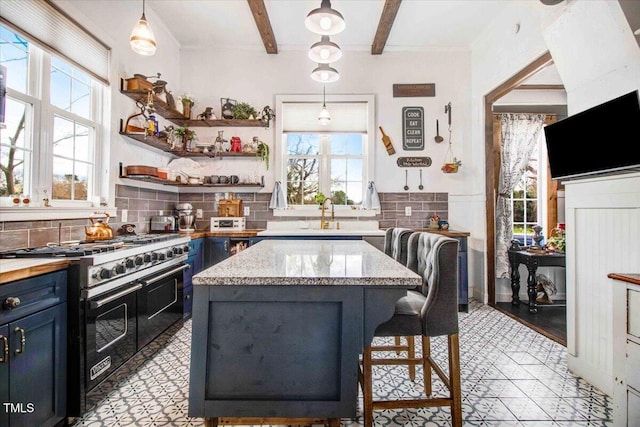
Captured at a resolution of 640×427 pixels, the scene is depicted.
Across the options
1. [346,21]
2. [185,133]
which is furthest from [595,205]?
[185,133]

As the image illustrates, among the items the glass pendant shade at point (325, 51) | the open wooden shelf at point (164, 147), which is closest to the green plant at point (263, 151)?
the open wooden shelf at point (164, 147)

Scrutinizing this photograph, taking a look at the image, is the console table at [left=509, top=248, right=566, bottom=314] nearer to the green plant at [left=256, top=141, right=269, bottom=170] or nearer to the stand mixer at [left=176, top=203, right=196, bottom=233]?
the green plant at [left=256, top=141, right=269, bottom=170]

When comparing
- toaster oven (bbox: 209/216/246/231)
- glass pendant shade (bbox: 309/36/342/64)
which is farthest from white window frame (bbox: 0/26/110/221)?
glass pendant shade (bbox: 309/36/342/64)

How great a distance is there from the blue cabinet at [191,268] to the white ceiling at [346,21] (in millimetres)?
2530

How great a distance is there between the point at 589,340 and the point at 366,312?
73.5 inches

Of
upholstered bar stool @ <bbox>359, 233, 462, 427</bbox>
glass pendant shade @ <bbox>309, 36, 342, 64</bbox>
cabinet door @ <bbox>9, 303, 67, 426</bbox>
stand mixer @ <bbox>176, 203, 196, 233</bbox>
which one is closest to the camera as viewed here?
cabinet door @ <bbox>9, 303, 67, 426</bbox>

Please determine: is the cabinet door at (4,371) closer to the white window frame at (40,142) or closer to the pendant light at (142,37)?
the white window frame at (40,142)

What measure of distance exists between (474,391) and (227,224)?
3.03 metres

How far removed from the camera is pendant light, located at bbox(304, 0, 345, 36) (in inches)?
76.0

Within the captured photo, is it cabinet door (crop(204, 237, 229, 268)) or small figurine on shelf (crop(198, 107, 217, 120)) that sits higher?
small figurine on shelf (crop(198, 107, 217, 120))

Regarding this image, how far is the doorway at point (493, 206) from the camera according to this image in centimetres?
325

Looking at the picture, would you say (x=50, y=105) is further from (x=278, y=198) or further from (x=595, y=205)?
(x=595, y=205)

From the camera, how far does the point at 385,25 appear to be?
366 centimetres

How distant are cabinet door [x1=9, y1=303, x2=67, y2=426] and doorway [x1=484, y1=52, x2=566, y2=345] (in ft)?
12.0
